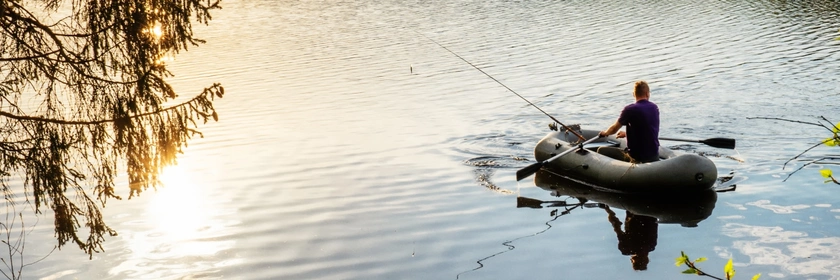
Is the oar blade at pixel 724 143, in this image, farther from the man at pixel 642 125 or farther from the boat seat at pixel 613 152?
the boat seat at pixel 613 152

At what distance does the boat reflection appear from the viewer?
9820mm

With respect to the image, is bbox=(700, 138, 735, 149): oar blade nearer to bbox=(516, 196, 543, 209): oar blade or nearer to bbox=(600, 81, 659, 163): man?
bbox=(600, 81, 659, 163): man

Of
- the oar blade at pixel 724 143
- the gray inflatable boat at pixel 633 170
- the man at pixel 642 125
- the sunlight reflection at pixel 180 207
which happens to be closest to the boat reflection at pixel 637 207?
the gray inflatable boat at pixel 633 170

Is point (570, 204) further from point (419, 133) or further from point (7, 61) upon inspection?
point (7, 61)

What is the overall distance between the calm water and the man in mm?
1227

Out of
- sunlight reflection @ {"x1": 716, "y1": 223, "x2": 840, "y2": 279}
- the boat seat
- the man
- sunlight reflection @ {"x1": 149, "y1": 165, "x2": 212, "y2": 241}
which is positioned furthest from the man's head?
sunlight reflection @ {"x1": 149, "y1": 165, "x2": 212, "y2": 241}

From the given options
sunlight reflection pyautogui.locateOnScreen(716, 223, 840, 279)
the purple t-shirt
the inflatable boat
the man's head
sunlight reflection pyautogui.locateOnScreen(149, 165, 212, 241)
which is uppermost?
the man's head

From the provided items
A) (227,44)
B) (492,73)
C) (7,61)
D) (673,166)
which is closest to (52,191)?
(7,61)

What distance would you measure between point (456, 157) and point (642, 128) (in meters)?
3.76

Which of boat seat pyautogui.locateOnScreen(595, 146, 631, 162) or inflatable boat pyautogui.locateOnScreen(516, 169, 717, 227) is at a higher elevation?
boat seat pyautogui.locateOnScreen(595, 146, 631, 162)

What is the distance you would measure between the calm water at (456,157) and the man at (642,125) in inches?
48.3

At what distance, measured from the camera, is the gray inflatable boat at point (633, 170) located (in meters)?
11.0

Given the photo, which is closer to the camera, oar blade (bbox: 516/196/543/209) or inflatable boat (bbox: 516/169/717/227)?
inflatable boat (bbox: 516/169/717/227)

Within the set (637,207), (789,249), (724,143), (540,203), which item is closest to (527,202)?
(540,203)
